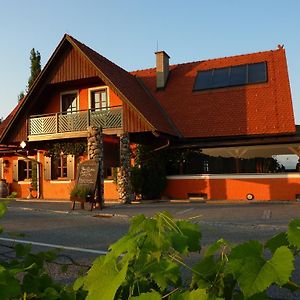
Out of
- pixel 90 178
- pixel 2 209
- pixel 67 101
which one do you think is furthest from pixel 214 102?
pixel 2 209

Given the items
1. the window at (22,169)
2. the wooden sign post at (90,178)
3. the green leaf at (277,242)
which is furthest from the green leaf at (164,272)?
the window at (22,169)

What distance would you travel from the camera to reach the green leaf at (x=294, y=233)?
917 mm

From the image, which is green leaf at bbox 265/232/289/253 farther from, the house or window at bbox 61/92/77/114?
window at bbox 61/92/77/114

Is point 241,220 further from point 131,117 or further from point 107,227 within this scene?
point 131,117

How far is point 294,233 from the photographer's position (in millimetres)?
937

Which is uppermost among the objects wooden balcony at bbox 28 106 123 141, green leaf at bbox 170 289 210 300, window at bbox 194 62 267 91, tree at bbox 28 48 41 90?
tree at bbox 28 48 41 90

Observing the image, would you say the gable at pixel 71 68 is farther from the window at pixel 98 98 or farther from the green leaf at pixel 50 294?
the green leaf at pixel 50 294

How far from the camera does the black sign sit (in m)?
14.7

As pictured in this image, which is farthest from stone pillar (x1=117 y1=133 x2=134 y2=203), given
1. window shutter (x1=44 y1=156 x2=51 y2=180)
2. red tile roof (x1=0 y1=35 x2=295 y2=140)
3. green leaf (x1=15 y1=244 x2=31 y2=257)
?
green leaf (x1=15 y1=244 x2=31 y2=257)

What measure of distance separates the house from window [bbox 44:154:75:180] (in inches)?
2.2

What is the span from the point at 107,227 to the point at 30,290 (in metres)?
9.26

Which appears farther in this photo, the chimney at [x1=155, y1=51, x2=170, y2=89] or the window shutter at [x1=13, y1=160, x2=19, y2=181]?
the window shutter at [x1=13, y1=160, x2=19, y2=181]

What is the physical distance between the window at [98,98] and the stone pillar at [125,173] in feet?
11.7

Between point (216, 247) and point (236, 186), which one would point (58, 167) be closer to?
point (236, 186)
